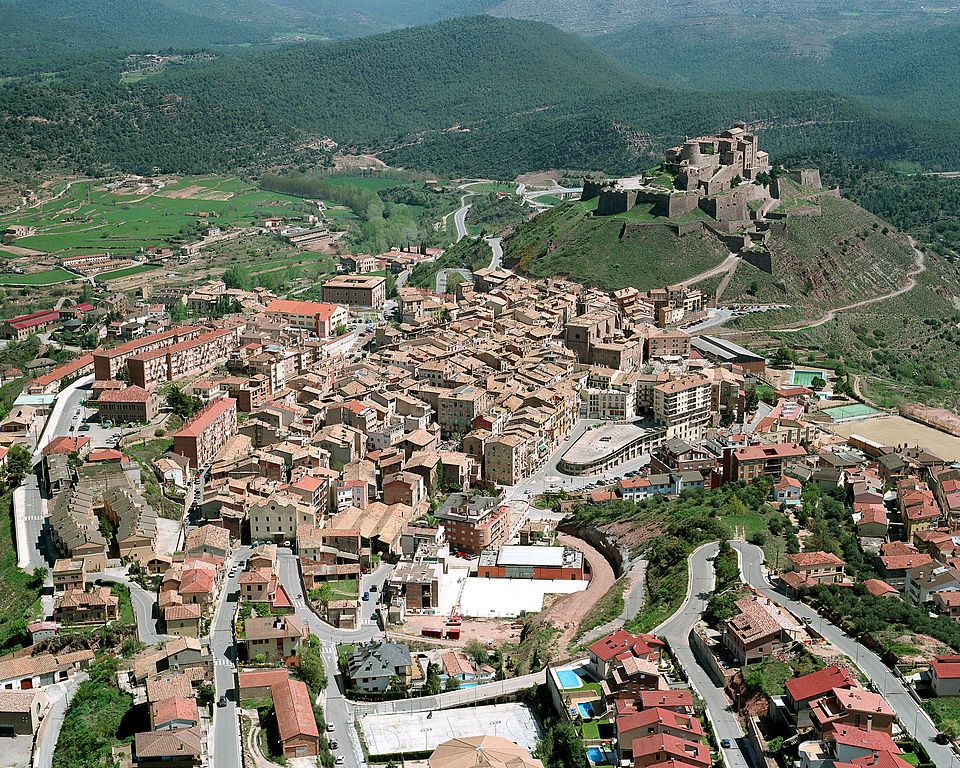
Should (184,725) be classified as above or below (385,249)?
above

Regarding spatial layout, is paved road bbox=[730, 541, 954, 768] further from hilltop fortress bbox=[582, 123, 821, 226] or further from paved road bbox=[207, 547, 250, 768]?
hilltop fortress bbox=[582, 123, 821, 226]

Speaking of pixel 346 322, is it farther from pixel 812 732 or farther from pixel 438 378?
pixel 812 732

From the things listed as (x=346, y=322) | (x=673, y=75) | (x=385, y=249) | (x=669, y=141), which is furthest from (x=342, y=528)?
(x=673, y=75)

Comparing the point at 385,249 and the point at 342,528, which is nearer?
the point at 342,528

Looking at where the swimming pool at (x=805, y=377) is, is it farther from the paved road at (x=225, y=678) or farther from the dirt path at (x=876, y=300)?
the paved road at (x=225, y=678)

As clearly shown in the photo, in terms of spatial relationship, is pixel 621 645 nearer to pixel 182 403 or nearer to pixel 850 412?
pixel 182 403

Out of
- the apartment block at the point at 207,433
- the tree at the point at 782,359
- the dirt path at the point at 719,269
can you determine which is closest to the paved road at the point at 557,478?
the apartment block at the point at 207,433
